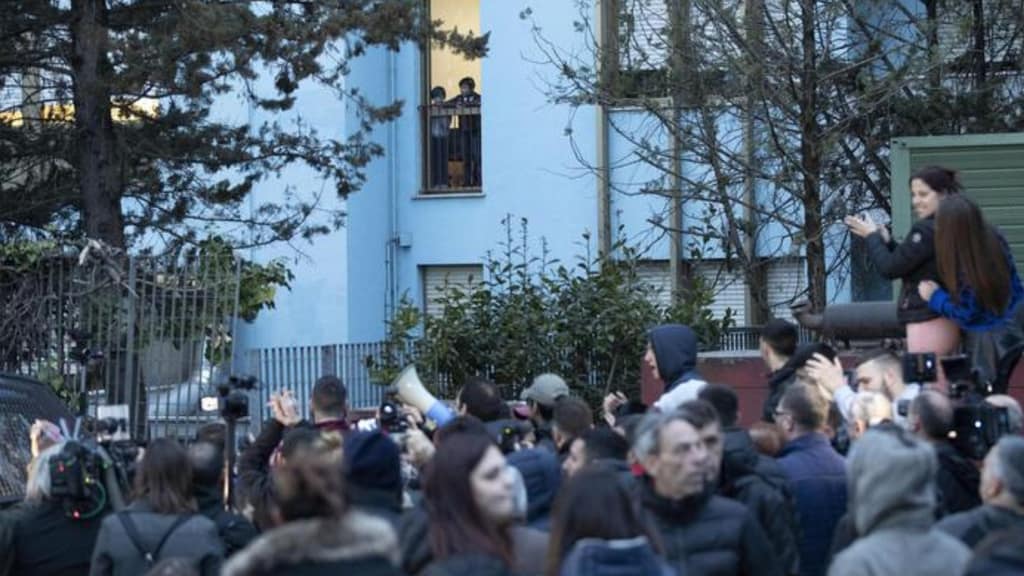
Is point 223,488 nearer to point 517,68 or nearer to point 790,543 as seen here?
point 790,543

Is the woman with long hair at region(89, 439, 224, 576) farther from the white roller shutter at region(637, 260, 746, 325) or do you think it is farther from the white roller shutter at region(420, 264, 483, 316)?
the white roller shutter at region(420, 264, 483, 316)

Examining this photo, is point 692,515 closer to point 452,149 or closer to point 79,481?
point 79,481

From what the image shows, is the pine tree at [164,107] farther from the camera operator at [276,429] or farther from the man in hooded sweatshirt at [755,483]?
the man in hooded sweatshirt at [755,483]

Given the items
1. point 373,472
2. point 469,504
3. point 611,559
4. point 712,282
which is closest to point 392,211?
point 712,282

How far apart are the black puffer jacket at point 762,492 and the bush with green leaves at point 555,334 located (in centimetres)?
954

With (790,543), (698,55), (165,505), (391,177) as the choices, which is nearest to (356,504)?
(165,505)

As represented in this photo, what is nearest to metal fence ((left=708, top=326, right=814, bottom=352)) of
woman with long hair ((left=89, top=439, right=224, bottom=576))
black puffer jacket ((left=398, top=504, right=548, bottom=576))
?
woman with long hair ((left=89, top=439, right=224, bottom=576))

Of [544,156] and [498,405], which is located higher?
[544,156]

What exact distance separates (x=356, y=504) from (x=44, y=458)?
201cm

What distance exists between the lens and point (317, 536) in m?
4.65

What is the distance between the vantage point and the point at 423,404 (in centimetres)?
875

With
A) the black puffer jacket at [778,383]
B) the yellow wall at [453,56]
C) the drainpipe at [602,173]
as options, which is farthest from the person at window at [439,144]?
the black puffer jacket at [778,383]

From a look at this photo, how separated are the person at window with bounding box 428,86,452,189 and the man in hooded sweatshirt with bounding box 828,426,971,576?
18.2 metres

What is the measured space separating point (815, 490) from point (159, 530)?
2841mm
